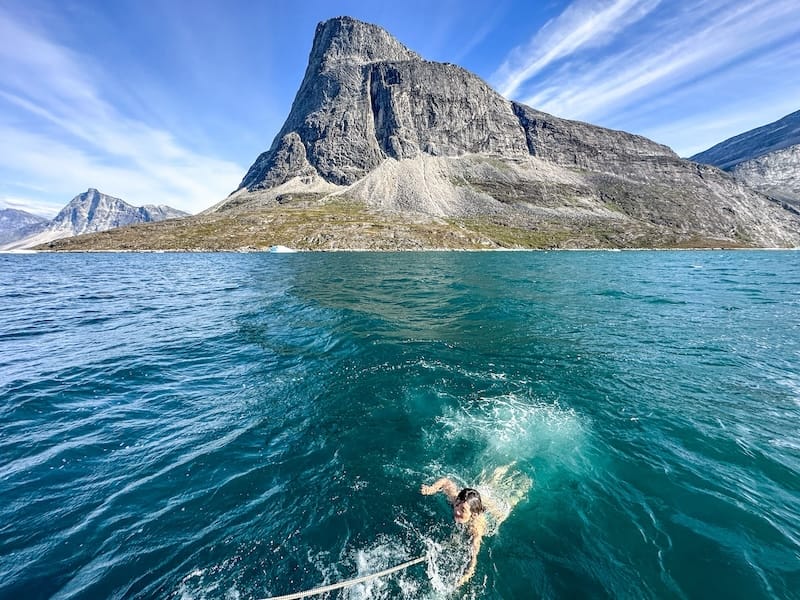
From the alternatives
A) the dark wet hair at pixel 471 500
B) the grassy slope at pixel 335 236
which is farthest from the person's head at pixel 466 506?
the grassy slope at pixel 335 236

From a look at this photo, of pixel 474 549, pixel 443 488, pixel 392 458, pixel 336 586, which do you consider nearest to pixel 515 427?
pixel 443 488

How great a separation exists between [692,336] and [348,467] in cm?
2626

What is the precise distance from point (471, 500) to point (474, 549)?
3.46 ft

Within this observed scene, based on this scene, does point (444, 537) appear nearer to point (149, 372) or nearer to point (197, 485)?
point (197, 485)

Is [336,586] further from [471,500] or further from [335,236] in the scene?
[335,236]

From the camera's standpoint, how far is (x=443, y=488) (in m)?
10.3

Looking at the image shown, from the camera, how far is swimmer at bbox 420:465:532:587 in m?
8.58

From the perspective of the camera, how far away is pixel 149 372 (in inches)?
741

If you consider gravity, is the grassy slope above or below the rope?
above

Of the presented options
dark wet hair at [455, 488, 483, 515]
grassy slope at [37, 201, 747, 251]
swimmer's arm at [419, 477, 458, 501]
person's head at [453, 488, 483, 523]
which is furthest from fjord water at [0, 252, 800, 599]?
grassy slope at [37, 201, 747, 251]

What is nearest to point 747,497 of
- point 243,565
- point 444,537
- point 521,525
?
point 521,525

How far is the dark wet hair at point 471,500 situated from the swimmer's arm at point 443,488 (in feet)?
2.24

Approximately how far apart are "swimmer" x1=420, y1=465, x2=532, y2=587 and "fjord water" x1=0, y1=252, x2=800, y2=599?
0.26 meters

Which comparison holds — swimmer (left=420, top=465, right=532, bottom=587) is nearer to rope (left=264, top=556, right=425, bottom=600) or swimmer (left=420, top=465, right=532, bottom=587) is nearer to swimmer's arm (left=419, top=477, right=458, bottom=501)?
swimmer's arm (left=419, top=477, right=458, bottom=501)
